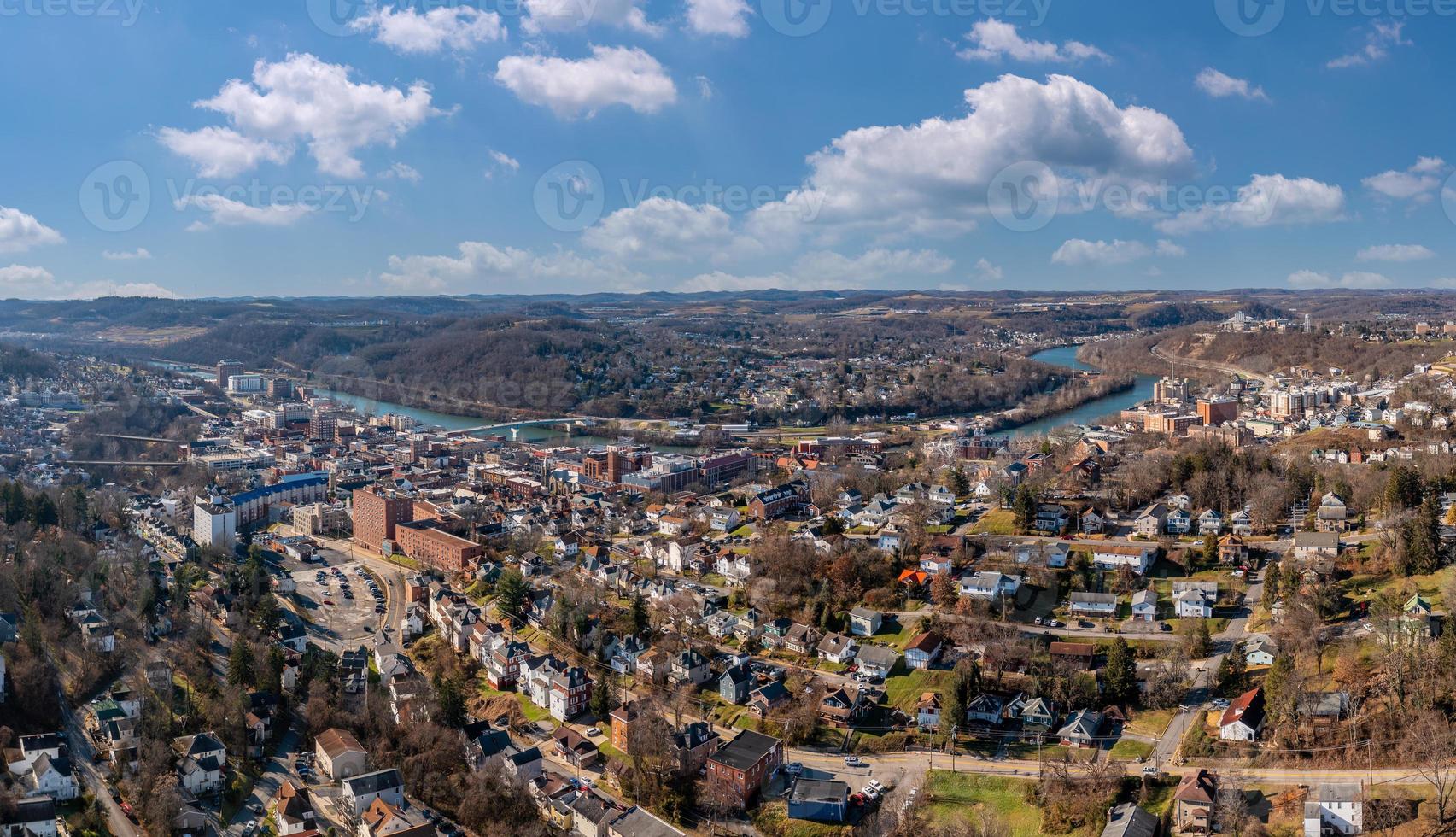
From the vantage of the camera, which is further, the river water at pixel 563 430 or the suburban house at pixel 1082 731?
the river water at pixel 563 430

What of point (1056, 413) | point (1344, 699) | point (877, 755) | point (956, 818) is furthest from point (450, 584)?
point (1056, 413)

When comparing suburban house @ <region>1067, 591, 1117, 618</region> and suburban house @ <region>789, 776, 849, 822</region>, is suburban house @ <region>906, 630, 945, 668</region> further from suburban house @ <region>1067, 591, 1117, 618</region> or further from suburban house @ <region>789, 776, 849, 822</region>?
suburban house @ <region>789, 776, 849, 822</region>

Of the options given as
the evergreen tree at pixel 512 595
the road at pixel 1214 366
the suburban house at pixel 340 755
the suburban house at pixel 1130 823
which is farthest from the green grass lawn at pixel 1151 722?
the road at pixel 1214 366

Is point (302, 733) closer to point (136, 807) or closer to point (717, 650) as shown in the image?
point (136, 807)

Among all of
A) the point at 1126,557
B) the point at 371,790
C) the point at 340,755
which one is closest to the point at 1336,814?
the point at 1126,557

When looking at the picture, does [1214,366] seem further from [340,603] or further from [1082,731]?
[340,603]

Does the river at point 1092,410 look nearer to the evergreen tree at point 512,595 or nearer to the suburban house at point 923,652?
the suburban house at point 923,652
